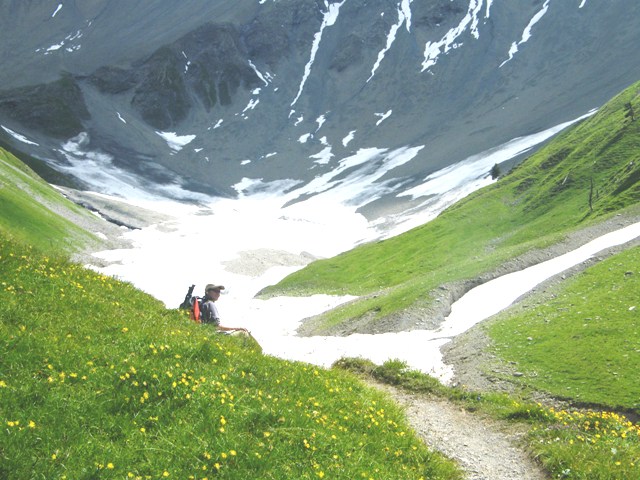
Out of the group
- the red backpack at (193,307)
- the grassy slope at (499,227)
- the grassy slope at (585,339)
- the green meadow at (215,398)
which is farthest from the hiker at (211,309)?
the grassy slope at (499,227)

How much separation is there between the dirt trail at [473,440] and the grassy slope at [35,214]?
241 ft

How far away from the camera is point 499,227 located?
6844 centimetres

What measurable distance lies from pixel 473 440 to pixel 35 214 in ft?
329

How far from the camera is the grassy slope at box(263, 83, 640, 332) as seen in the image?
47.5 metres

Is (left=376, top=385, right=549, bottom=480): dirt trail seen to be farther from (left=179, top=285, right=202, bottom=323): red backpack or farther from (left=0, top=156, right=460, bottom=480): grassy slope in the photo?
(left=179, top=285, right=202, bottom=323): red backpack

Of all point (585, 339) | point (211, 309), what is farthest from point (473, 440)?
point (585, 339)

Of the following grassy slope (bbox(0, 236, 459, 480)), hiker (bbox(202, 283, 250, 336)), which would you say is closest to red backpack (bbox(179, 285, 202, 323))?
hiker (bbox(202, 283, 250, 336))

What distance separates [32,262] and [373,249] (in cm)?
7281

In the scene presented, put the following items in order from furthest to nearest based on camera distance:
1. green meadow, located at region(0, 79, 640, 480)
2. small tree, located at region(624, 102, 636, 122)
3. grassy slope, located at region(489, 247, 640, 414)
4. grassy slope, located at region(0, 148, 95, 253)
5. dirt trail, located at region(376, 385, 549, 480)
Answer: grassy slope, located at region(0, 148, 95, 253), small tree, located at region(624, 102, 636, 122), grassy slope, located at region(489, 247, 640, 414), dirt trail, located at region(376, 385, 549, 480), green meadow, located at region(0, 79, 640, 480)

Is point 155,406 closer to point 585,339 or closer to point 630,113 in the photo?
point 585,339

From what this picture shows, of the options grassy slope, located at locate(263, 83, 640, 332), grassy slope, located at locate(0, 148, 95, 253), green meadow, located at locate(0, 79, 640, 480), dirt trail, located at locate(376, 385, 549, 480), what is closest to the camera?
green meadow, located at locate(0, 79, 640, 480)

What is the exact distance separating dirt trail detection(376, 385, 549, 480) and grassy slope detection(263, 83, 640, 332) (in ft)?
78.5

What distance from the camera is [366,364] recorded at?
74.0ft

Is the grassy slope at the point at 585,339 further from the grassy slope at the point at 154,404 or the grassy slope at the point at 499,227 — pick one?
the grassy slope at the point at 499,227
